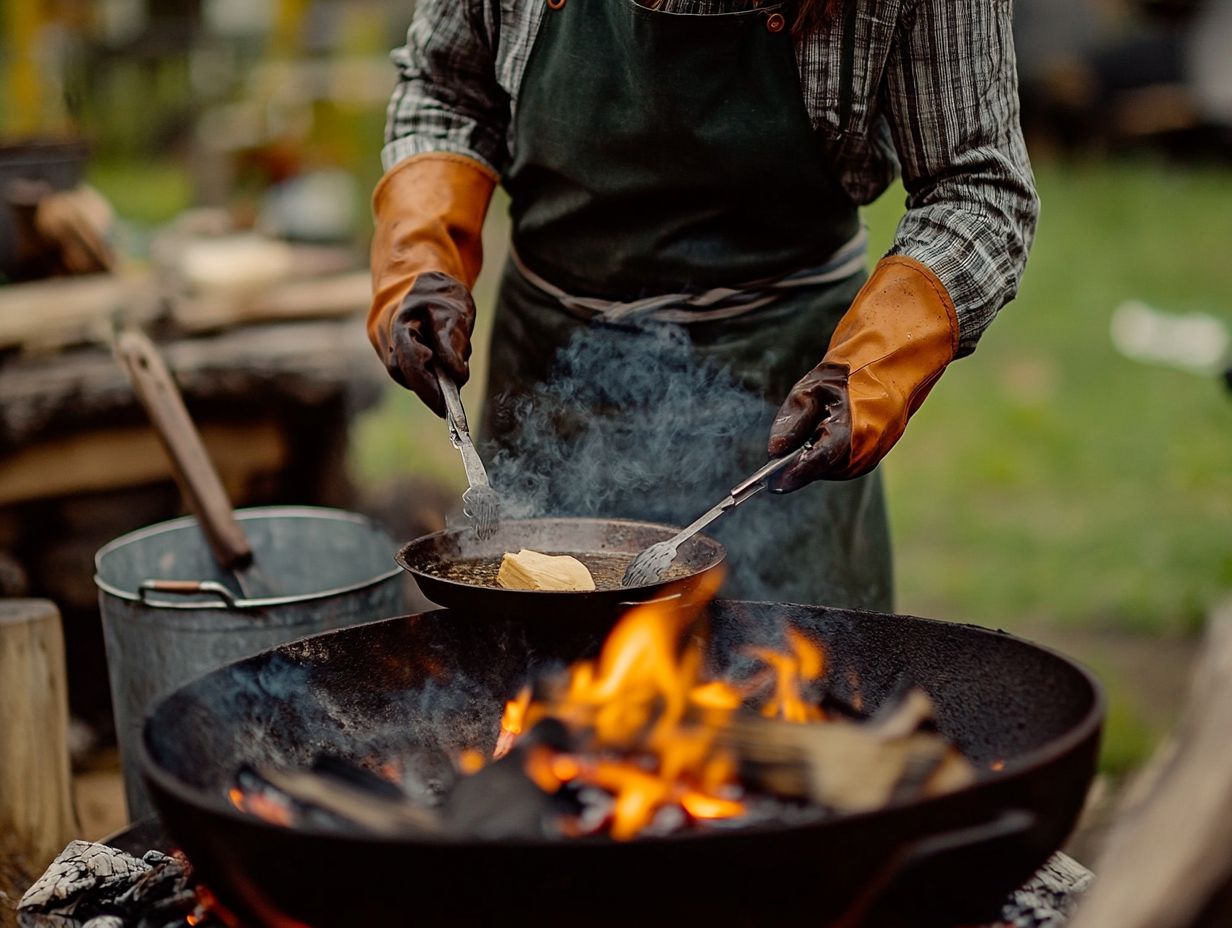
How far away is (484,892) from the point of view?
141 centimetres

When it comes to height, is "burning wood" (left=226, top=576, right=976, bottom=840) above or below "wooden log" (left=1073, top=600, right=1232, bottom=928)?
below

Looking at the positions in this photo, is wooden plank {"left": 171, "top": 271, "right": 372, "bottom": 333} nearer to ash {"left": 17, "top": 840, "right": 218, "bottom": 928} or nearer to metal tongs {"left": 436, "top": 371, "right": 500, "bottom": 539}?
metal tongs {"left": 436, "top": 371, "right": 500, "bottom": 539}

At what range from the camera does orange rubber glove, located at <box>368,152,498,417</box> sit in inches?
90.5

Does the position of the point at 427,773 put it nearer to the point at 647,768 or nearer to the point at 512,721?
the point at 512,721

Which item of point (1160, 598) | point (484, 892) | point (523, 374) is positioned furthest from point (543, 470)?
point (1160, 598)

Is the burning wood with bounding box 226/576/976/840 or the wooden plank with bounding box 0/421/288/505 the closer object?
the burning wood with bounding box 226/576/976/840

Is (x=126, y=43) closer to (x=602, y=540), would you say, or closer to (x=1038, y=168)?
(x=1038, y=168)

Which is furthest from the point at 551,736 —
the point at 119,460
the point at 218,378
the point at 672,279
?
the point at 119,460

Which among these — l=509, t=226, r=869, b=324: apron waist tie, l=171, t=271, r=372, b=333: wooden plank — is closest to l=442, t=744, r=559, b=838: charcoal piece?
l=509, t=226, r=869, b=324: apron waist tie

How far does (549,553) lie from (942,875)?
0.94m

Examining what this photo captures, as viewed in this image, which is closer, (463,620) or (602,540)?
(463,620)

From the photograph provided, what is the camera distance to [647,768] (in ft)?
5.72

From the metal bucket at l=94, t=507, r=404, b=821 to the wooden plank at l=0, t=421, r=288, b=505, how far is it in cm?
109

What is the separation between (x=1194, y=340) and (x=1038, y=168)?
4860 mm
